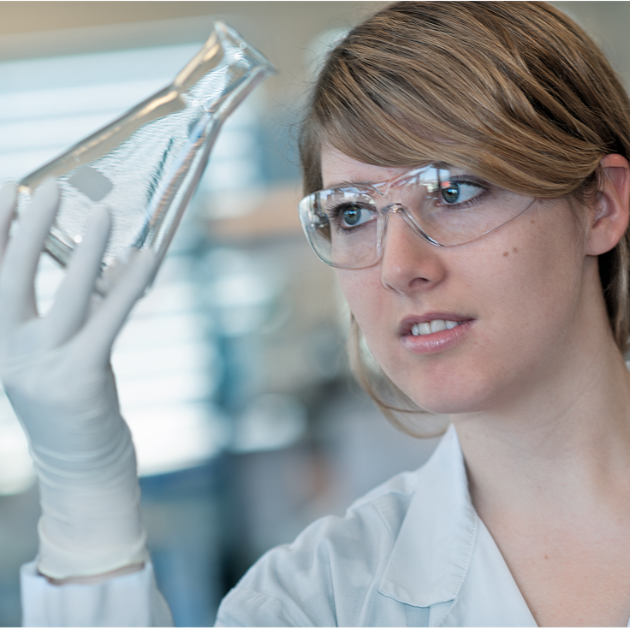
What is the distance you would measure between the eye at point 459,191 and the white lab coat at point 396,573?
475mm

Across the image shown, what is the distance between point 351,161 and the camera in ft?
3.57

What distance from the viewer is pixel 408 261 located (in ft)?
3.22

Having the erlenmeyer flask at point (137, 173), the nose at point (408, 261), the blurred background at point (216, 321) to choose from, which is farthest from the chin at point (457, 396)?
the blurred background at point (216, 321)

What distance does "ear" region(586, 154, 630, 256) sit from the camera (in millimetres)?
1114

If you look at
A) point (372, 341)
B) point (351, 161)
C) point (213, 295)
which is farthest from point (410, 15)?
point (213, 295)

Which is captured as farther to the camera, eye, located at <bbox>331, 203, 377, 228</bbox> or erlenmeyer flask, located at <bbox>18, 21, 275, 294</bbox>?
eye, located at <bbox>331, 203, 377, 228</bbox>

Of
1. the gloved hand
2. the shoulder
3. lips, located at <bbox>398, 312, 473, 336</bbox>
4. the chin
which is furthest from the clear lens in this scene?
the shoulder

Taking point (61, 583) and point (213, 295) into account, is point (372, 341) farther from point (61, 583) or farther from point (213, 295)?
point (213, 295)

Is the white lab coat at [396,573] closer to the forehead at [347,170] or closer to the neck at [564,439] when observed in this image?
the neck at [564,439]

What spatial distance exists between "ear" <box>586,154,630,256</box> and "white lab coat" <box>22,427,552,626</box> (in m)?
0.42

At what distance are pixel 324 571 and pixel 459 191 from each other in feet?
2.18

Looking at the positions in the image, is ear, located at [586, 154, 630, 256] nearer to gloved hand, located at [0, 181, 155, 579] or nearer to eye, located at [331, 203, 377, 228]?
eye, located at [331, 203, 377, 228]

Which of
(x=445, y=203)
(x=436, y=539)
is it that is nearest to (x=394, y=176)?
(x=445, y=203)

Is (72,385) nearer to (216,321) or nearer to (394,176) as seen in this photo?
(394,176)
